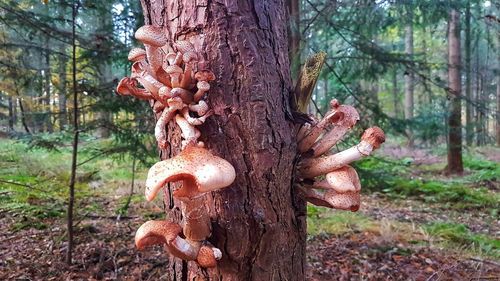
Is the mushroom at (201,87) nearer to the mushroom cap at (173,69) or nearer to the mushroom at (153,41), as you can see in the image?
the mushroom cap at (173,69)

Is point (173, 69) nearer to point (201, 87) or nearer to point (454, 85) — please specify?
point (201, 87)

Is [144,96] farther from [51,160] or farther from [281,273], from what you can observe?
[51,160]

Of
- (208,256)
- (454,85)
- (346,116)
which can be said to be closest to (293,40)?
(346,116)

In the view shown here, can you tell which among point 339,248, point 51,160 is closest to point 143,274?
point 339,248

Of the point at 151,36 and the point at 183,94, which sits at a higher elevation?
the point at 151,36

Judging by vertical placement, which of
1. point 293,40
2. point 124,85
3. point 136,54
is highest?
point 293,40
